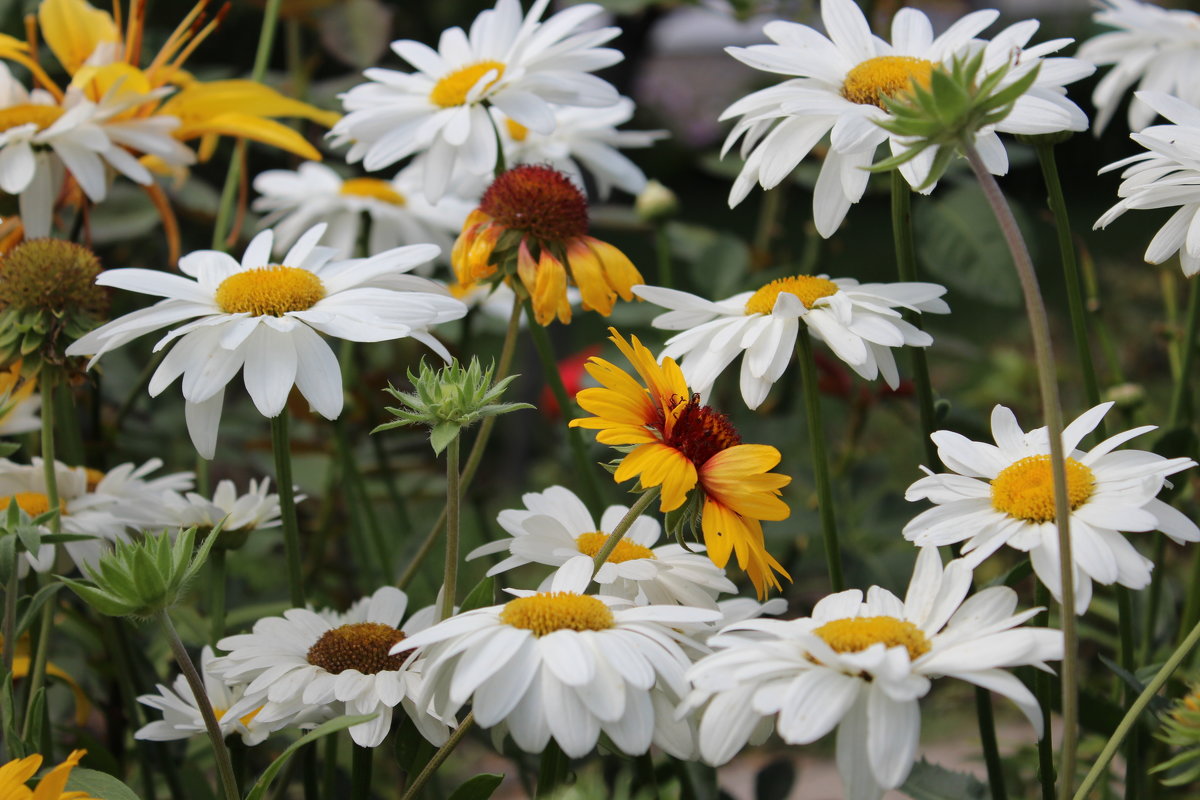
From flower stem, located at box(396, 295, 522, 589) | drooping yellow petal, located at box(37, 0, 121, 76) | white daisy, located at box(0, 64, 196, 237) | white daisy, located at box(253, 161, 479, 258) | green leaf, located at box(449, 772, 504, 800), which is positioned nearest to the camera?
green leaf, located at box(449, 772, 504, 800)

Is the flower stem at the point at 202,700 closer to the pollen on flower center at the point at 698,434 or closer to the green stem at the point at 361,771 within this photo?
the green stem at the point at 361,771

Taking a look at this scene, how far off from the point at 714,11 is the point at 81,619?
31.4 inches

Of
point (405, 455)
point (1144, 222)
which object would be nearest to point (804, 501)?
point (405, 455)

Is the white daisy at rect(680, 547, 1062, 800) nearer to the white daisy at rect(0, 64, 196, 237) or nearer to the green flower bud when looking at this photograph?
the green flower bud

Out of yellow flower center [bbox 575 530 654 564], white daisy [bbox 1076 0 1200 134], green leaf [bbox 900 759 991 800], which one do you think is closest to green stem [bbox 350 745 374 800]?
yellow flower center [bbox 575 530 654 564]

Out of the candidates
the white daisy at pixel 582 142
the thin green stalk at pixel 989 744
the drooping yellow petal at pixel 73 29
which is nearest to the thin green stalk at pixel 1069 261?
the thin green stalk at pixel 989 744

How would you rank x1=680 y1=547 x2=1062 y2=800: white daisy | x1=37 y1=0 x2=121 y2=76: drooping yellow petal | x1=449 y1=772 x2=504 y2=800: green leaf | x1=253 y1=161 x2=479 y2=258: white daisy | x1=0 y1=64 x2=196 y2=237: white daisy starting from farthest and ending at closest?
x1=253 y1=161 x2=479 y2=258: white daisy < x1=37 y1=0 x2=121 y2=76: drooping yellow petal < x1=0 y1=64 x2=196 y2=237: white daisy < x1=449 y1=772 x2=504 y2=800: green leaf < x1=680 y1=547 x2=1062 y2=800: white daisy

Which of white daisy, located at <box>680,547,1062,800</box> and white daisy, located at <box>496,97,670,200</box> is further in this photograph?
white daisy, located at <box>496,97,670,200</box>

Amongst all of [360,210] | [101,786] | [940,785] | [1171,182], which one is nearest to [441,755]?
[101,786]

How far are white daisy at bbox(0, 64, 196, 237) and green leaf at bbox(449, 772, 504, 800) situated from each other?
39cm

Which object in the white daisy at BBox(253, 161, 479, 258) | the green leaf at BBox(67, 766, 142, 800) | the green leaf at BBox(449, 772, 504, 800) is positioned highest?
the white daisy at BBox(253, 161, 479, 258)

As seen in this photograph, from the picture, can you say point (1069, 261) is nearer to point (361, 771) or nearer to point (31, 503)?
point (361, 771)

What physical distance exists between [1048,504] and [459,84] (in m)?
0.41

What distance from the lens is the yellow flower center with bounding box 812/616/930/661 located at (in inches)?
14.0
